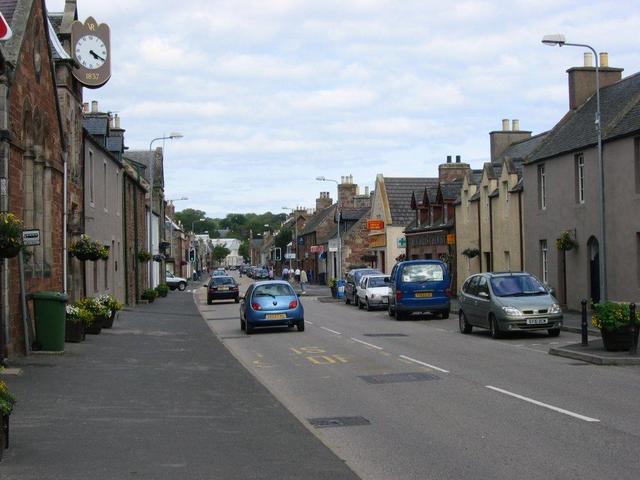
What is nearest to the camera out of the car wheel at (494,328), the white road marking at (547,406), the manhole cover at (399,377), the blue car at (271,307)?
the white road marking at (547,406)

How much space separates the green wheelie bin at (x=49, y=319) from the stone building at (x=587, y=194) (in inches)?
579

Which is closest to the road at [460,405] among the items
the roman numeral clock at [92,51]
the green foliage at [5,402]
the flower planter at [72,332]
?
the green foliage at [5,402]

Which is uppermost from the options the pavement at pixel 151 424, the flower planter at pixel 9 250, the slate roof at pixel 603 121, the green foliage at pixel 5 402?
the slate roof at pixel 603 121

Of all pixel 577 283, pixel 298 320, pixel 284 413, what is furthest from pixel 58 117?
pixel 577 283

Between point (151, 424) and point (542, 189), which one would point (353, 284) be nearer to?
point (542, 189)

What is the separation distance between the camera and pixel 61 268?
70.2 feet

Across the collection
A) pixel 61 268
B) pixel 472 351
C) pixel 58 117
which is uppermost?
pixel 58 117

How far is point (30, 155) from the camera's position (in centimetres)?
1820

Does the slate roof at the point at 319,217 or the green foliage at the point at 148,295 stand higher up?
the slate roof at the point at 319,217

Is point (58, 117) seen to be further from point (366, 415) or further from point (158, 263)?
point (158, 263)

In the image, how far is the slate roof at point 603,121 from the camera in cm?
2747

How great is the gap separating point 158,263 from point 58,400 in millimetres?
49507

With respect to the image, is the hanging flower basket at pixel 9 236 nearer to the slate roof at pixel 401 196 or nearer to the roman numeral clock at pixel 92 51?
the roman numeral clock at pixel 92 51

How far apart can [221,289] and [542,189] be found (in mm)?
20778
